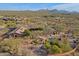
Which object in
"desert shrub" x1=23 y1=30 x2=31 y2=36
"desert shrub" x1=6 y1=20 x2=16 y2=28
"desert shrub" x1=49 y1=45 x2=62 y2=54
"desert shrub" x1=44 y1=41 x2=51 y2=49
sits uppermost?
"desert shrub" x1=6 y1=20 x2=16 y2=28

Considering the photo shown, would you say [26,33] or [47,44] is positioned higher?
[26,33]

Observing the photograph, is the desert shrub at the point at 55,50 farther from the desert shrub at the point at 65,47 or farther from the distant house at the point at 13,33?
the distant house at the point at 13,33

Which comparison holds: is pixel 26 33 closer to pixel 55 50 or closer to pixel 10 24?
pixel 10 24

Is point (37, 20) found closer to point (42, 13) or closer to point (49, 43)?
point (42, 13)

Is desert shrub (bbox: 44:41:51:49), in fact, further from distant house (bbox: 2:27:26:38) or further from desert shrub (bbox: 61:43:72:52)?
distant house (bbox: 2:27:26:38)

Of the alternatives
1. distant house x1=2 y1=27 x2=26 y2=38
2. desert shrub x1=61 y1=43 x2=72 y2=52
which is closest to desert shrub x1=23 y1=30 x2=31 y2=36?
distant house x1=2 y1=27 x2=26 y2=38

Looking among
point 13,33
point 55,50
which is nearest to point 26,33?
point 13,33

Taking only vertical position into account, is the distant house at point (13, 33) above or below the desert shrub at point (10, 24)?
below

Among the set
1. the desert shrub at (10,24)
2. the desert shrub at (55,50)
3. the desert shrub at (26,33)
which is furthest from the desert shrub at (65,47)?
the desert shrub at (10,24)

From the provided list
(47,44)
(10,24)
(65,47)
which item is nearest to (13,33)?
(10,24)

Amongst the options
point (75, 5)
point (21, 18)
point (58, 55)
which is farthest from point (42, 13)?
point (58, 55)

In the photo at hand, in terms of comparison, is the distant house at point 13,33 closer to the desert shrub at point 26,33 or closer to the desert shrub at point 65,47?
the desert shrub at point 26,33

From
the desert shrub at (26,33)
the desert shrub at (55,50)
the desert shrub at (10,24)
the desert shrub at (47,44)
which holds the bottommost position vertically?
the desert shrub at (55,50)
